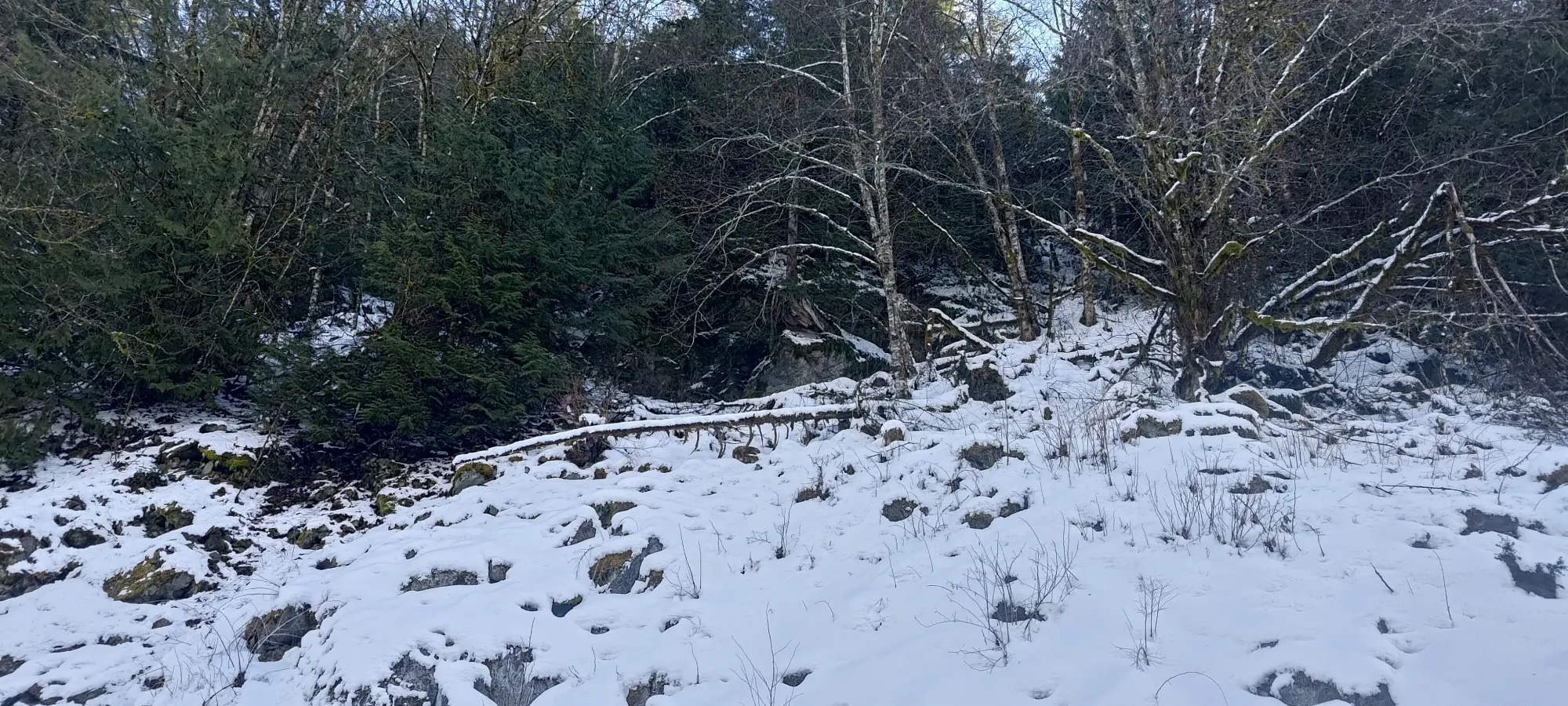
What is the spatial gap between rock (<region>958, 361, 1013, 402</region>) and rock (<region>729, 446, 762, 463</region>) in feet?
10.6

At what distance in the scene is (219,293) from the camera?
8797 millimetres

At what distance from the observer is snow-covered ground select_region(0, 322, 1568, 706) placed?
145 inches

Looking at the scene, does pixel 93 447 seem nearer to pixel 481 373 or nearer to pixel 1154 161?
pixel 481 373

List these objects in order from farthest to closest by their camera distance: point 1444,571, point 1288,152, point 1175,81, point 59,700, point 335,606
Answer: point 1288,152 → point 1175,81 → point 335,606 → point 59,700 → point 1444,571

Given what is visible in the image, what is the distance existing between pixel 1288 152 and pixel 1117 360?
3477mm

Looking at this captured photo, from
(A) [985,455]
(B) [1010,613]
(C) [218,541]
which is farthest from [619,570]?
(C) [218,541]

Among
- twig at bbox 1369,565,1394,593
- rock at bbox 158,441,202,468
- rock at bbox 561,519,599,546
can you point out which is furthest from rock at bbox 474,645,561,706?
rock at bbox 158,441,202,468

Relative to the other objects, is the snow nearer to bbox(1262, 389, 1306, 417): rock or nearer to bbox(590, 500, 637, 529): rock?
bbox(590, 500, 637, 529): rock

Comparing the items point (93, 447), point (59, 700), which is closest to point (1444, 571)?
point (59, 700)

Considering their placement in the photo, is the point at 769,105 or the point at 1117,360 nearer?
the point at 1117,360

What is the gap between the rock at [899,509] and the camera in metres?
5.83

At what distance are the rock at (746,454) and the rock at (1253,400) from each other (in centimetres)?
454

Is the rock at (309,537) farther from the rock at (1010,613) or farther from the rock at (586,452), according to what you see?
the rock at (1010,613)

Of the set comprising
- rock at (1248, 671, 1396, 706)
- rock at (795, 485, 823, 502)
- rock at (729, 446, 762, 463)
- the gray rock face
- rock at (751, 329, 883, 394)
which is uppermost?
rock at (751, 329, 883, 394)
